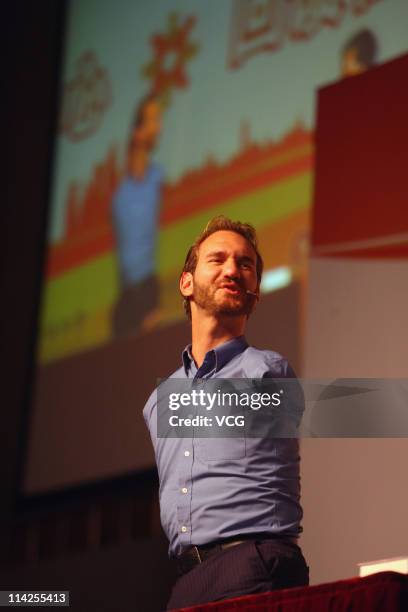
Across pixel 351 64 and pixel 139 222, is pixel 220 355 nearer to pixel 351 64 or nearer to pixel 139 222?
pixel 351 64

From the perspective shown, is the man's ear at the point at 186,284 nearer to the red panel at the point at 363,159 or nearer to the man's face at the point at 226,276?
the man's face at the point at 226,276

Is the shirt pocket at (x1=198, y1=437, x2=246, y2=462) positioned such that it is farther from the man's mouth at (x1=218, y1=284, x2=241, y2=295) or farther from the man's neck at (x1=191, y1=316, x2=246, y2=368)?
the man's mouth at (x1=218, y1=284, x2=241, y2=295)

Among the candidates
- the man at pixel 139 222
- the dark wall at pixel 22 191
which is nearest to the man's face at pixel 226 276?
the man at pixel 139 222

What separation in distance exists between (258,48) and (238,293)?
2.12m

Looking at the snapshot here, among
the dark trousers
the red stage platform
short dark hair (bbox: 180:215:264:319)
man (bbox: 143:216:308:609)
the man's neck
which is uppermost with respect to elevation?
short dark hair (bbox: 180:215:264:319)

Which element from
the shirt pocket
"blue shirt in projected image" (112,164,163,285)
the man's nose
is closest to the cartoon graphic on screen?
"blue shirt in projected image" (112,164,163,285)

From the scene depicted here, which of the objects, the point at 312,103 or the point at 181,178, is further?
the point at 181,178

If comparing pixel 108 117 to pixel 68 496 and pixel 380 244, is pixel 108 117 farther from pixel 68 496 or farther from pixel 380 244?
pixel 380 244

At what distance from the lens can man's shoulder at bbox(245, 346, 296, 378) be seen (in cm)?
158

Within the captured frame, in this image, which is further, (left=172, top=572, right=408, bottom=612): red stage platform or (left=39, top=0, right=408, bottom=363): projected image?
(left=39, top=0, right=408, bottom=363): projected image

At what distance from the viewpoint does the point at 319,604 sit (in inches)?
56.3

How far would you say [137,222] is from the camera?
158 inches

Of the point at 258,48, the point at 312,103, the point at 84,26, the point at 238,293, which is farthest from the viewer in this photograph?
the point at 84,26

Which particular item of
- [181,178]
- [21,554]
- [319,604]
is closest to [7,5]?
[181,178]
